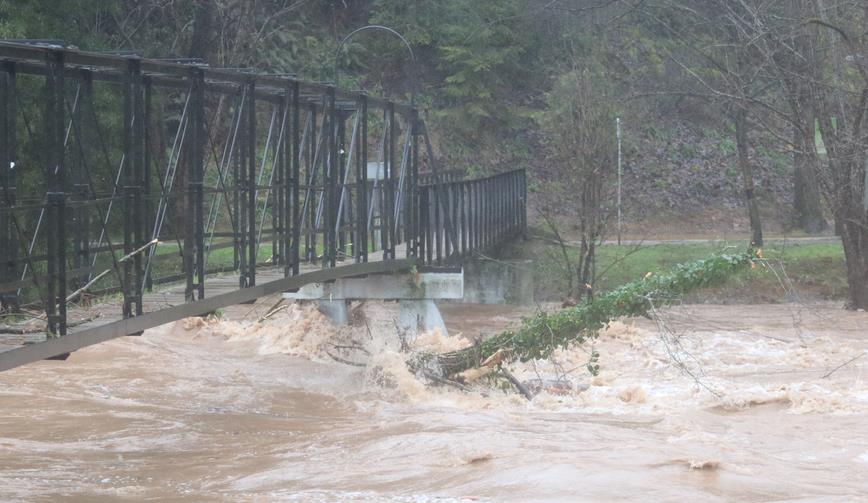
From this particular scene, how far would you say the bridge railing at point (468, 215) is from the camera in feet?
69.8

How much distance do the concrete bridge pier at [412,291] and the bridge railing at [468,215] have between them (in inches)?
25.4

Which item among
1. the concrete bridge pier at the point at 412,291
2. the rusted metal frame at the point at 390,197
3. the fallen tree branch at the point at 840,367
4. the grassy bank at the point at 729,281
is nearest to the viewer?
the fallen tree branch at the point at 840,367

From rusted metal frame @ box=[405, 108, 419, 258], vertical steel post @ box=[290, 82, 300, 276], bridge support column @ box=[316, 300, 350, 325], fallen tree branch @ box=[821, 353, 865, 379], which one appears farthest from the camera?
bridge support column @ box=[316, 300, 350, 325]

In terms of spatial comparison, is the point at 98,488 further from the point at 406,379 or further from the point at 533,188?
the point at 533,188

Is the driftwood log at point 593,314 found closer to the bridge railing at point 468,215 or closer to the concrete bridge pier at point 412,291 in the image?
the concrete bridge pier at point 412,291

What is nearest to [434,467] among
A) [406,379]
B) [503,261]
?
[406,379]

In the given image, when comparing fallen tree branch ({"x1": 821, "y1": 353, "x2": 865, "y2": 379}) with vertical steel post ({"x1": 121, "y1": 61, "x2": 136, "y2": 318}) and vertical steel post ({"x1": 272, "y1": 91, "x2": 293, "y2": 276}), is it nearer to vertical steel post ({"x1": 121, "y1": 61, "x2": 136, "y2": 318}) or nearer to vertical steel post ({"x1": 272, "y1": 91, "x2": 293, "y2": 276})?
vertical steel post ({"x1": 272, "y1": 91, "x2": 293, "y2": 276})

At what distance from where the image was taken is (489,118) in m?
42.4

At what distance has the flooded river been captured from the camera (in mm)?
11414

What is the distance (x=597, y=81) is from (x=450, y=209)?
27.1 feet

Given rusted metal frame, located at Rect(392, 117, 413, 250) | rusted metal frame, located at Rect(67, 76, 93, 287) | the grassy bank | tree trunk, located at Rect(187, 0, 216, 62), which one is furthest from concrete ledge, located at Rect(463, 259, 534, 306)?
rusted metal frame, located at Rect(67, 76, 93, 287)

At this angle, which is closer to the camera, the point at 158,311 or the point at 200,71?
the point at 158,311

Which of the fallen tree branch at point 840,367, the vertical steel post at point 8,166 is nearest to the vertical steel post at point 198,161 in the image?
the vertical steel post at point 8,166

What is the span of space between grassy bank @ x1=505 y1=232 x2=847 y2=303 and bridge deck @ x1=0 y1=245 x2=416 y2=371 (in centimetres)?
931
